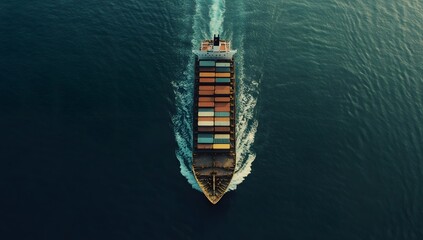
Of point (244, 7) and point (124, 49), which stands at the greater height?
point (244, 7)

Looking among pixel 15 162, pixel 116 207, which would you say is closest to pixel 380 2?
pixel 116 207


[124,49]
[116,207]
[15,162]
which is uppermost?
[124,49]

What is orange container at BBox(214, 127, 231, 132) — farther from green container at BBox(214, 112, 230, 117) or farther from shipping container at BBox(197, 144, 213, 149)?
shipping container at BBox(197, 144, 213, 149)

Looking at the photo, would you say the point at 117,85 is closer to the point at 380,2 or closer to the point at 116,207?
the point at 116,207

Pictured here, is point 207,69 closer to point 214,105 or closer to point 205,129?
point 214,105

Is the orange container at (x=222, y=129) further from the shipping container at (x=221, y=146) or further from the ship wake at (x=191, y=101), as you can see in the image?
the ship wake at (x=191, y=101)

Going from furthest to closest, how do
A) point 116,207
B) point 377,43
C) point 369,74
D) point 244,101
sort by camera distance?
point 377,43 → point 369,74 → point 244,101 → point 116,207

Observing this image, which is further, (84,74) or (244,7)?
(244,7)
